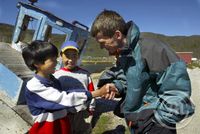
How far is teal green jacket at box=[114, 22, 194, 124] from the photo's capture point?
2.49 meters

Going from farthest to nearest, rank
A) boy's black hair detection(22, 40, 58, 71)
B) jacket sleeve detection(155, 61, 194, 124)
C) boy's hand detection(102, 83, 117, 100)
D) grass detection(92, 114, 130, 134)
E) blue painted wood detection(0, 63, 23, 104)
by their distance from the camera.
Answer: grass detection(92, 114, 130, 134)
blue painted wood detection(0, 63, 23, 104)
boy's black hair detection(22, 40, 58, 71)
boy's hand detection(102, 83, 117, 100)
jacket sleeve detection(155, 61, 194, 124)

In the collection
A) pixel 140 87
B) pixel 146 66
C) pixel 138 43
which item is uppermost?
pixel 138 43

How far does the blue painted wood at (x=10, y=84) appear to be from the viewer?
530 centimetres

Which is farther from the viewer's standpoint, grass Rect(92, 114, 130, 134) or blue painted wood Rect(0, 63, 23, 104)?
grass Rect(92, 114, 130, 134)

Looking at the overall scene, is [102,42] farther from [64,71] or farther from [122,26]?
[64,71]

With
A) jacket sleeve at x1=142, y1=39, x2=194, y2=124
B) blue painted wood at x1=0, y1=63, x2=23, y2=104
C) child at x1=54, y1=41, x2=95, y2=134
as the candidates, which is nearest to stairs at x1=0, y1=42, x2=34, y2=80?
blue painted wood at x1=0, y1=63, x2=23, y2=104

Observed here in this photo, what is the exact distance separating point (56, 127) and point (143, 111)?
1.27m

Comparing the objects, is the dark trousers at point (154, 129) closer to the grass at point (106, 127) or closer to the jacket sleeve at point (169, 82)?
the jacket sleeve at point (169, 82)

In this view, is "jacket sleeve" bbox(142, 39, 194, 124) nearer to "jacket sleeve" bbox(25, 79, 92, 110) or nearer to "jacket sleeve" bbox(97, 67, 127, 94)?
"jacket sleeve" bbox(97, 67, 127, 94)

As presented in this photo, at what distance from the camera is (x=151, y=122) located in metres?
2.70

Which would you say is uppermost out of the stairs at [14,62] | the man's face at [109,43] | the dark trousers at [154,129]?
the man's face at [109,43]

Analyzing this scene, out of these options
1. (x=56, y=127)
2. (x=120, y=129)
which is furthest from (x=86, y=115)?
(x=56, y=127)

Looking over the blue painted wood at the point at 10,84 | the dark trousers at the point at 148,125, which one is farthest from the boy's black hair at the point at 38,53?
the blue painted wood at the point at 10,84

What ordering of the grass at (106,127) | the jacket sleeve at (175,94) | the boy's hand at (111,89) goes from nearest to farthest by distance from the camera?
the jacket sleeve at (175,94) → the boy's hand at (111,89) → the grass at (106,127)
